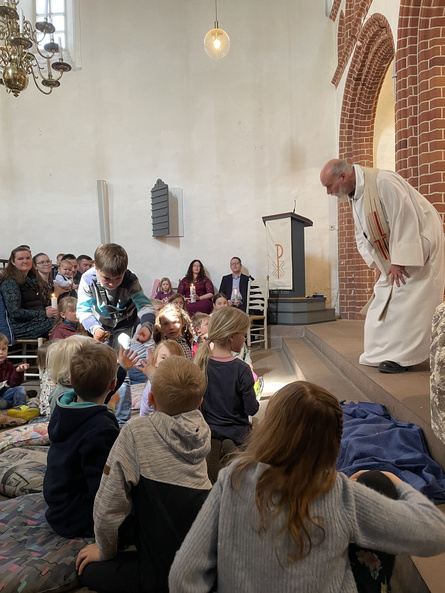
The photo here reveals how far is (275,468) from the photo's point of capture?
93 centimetres

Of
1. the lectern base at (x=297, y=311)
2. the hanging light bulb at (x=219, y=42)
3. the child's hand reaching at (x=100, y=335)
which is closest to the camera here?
the child's hand reaching at (x=100, y=335)

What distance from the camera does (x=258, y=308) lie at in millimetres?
7914

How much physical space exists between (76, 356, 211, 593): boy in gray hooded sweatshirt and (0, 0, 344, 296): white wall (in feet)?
25.8

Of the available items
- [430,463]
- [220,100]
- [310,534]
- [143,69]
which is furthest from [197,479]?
[143,69]

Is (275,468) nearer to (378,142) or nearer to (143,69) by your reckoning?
(378,142)

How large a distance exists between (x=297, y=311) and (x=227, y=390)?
558cm

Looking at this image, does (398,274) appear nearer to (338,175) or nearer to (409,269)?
(409,269)

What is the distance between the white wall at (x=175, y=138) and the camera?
9.05m

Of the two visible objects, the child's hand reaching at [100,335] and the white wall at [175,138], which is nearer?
the child's hand reaching at [100,335]

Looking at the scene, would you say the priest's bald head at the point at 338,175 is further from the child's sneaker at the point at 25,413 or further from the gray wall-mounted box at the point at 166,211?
the gray wall-mounted box at the point at 166,211

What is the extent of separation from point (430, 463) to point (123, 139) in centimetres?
886

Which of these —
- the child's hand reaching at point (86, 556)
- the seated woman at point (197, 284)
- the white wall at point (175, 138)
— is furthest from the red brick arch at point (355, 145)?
the child's hand reaching at point (86, 556)

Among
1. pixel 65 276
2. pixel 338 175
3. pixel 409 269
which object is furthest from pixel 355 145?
pixel 409 269

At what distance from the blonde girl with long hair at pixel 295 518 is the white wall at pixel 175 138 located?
8310 millimetres
